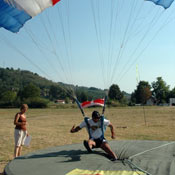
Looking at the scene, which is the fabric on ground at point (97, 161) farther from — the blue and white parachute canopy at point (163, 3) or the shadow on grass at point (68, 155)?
the blue and white parachute canopy at point (163, 3)

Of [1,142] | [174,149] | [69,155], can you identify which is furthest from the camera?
[1,142]

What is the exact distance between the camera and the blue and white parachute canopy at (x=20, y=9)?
502 centimetres

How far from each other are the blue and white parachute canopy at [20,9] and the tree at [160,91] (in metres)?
A: 69.1

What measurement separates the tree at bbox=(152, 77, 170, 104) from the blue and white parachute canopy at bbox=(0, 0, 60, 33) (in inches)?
2720

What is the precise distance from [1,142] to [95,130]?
4.33 meters

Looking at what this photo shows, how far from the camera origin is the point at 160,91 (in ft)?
→ 234

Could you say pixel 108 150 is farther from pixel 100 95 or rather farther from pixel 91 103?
pixel 100 95

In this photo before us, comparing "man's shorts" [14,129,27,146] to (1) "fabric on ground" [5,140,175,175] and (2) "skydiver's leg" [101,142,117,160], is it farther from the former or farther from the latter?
(2) "skydiver's leg" [101,142,117,160]

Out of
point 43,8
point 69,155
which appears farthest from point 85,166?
point 43,8

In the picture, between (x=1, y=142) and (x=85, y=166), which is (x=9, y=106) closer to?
Result: (x=1, y=142)

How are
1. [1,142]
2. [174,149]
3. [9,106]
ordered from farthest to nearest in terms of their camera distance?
1. [9,106]
2. [1,142]
3. [174,149]

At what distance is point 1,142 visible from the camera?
7.90 m

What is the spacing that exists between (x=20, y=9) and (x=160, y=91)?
230 ft

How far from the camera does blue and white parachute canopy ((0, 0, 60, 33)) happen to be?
5023 mm
